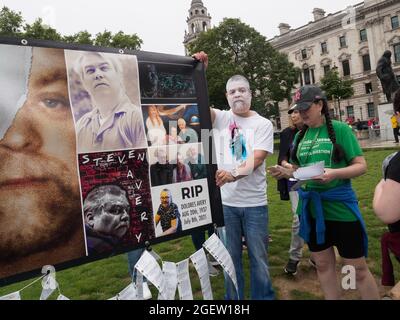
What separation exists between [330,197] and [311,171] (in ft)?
1.26

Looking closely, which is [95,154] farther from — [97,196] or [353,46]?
[353,46]

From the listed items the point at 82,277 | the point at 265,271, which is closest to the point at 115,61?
the point at 265,271

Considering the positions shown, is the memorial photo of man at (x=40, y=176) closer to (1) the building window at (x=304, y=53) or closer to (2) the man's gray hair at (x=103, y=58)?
(2) the man's gray hair at (x=103, y=58)

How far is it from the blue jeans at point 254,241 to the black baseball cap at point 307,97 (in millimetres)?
924

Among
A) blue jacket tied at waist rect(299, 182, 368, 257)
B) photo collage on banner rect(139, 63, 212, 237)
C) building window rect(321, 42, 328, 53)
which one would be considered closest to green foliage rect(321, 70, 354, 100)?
building window rect(321, 42, 328, 53)

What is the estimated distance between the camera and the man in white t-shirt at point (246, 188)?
2941 millimetres

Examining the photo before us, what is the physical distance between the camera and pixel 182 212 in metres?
2.35

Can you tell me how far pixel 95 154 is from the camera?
199 centimetres

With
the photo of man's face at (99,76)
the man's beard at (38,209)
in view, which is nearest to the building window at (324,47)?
the photo of man's face at (99,76)

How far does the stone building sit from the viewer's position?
45119 millimetres

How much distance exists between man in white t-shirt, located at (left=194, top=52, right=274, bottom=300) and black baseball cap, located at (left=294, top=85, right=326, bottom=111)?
343mm

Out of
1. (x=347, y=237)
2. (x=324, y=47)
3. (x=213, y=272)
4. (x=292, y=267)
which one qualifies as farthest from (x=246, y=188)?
(x=324, y=47)

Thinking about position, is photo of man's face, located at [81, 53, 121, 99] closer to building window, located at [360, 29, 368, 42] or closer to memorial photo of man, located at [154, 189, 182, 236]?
memorial photo of man, located at [154, 189, 182, 236]
